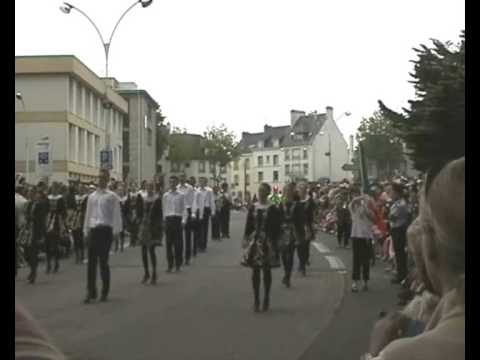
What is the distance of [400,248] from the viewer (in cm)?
1612

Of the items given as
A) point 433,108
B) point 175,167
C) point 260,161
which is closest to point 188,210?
point 433,108

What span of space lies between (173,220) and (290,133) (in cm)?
12905

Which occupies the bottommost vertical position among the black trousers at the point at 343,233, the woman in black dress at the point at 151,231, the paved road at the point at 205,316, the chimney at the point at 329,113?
the paved road at the point at 205,316

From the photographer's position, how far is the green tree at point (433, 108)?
51.6ft

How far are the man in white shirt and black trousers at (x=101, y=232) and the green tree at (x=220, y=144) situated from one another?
89.4m

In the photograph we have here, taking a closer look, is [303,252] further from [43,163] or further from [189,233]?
[43,163]

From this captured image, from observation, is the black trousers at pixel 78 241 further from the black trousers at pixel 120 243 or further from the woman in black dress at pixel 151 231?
the woman in black dress at pixel 151 231

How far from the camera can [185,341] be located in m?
9.94

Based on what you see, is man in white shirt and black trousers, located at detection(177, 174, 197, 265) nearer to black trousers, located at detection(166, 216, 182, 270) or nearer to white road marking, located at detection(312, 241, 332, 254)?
black trousers, located at detection(166, 216, 182, 270)

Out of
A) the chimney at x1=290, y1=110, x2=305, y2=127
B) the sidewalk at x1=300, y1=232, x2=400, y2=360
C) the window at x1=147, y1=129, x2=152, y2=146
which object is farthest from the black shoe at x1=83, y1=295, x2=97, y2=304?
the chimney at x1=290, y1=110, x2=305, y2=127

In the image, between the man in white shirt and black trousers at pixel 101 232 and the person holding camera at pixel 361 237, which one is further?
the person holding camera at pixel 361 237

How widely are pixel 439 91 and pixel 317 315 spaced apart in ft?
19.1

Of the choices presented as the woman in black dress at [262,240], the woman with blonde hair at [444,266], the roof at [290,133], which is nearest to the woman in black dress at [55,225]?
the woman in black dress at [262,240]
